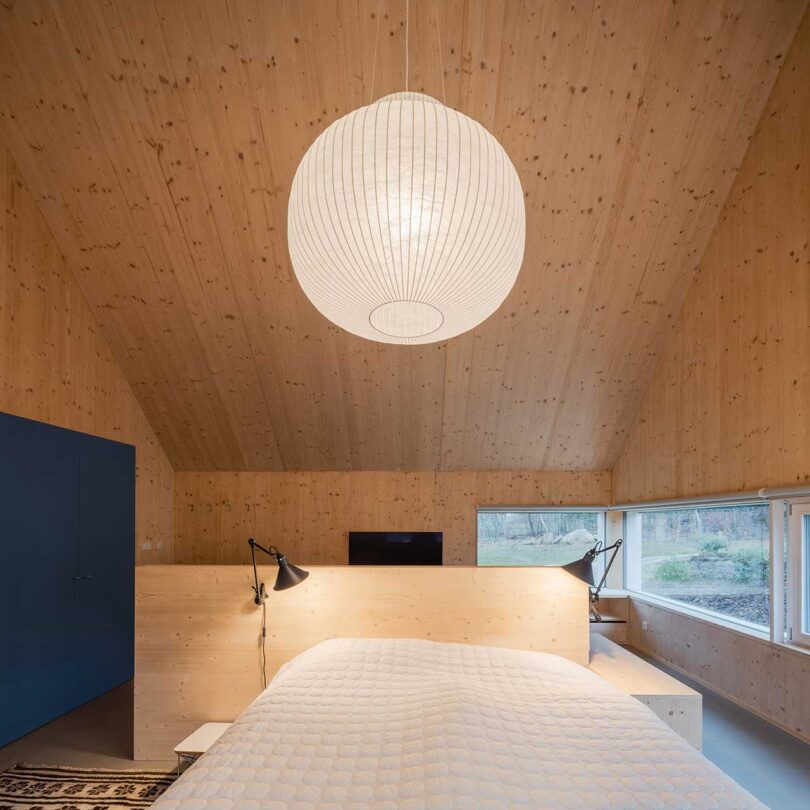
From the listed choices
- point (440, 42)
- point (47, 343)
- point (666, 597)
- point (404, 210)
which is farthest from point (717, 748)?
point (47, 343)

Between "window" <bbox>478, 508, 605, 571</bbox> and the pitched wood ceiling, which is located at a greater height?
the pitched wood ceiling

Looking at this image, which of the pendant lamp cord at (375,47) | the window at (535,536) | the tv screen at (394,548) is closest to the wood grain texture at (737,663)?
the window at (535,536)

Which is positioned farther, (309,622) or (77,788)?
(309,622)

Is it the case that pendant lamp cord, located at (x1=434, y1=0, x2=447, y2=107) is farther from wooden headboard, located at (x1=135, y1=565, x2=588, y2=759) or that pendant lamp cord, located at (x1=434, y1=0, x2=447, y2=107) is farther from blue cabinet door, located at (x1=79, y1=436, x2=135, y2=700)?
blue cabinet door, located at (x1=79, y1=436, x2=135, y2=700)

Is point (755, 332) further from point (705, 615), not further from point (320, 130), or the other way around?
point (320, 130)

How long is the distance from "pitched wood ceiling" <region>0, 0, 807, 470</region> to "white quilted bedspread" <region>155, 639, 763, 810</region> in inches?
100

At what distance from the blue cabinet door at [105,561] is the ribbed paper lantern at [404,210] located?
11.4 feet

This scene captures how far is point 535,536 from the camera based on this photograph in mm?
5902

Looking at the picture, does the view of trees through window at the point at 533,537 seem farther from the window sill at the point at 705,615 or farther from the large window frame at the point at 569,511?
the window sill at the point at 705,615

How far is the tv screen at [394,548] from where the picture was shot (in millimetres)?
5512

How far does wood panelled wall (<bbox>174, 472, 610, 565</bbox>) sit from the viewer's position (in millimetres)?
5574

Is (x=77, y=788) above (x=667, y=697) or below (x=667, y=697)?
below

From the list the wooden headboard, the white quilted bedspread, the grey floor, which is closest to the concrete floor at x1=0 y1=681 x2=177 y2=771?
the wooden headboard

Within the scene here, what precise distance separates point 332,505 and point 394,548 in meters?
0.72
